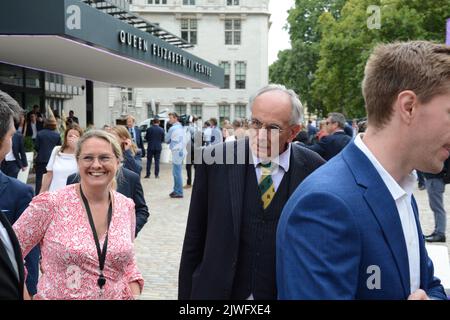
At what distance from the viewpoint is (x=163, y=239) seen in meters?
9.27

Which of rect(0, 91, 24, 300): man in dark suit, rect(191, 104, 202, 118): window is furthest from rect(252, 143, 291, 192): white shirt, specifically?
rect(191, 104, 202, 118): window

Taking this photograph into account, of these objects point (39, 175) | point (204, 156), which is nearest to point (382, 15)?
point (39, 175)

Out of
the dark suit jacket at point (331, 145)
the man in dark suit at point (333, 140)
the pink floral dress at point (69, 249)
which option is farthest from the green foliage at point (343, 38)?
the pink floral dress at point (69, 249)

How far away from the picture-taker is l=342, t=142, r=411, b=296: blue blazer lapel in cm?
169

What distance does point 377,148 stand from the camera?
181 centimetres

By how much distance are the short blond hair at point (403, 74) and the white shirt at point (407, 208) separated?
127 millimetres

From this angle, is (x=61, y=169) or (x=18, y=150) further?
(x=18, y=150)

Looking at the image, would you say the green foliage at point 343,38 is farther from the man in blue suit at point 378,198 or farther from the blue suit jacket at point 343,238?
the blue suit jacket at point 343,238

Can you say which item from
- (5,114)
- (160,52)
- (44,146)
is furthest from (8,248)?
(160,52)

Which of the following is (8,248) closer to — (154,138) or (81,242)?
(81,242)

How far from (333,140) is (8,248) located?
7530 mm
